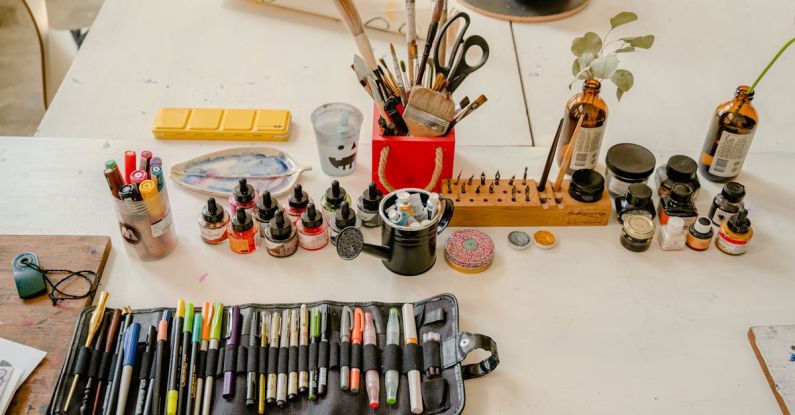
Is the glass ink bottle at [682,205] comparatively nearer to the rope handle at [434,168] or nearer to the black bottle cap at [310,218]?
the rope handle at [434,168]

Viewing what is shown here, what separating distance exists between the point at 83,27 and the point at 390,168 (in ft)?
4.12

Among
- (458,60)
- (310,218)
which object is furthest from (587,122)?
(310,218)

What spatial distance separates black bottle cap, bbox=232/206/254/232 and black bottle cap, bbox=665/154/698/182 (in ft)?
2.47

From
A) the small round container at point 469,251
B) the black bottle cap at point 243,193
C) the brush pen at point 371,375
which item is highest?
the black bottle cap at point 243,193

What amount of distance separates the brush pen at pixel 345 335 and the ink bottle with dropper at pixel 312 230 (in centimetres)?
15

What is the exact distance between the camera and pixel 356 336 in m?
0.95

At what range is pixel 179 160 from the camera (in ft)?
4.24

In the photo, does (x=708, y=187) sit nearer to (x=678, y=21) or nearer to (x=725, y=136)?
(x=725, y=136)

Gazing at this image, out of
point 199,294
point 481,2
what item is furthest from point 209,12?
point 199,294

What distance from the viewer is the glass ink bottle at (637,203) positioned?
115 cm

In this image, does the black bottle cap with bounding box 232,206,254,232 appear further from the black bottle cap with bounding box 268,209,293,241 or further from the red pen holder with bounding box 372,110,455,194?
the red pen holder with bounding box 372,110,455,194

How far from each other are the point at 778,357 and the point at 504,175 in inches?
21.5

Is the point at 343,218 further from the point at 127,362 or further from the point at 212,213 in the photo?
the point at 127,362

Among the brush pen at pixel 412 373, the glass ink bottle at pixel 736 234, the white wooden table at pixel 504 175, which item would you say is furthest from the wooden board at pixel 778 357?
the brush pen at pixel 412 373
